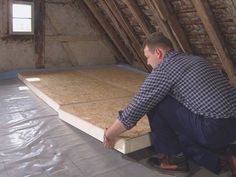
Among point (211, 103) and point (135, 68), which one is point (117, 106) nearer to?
point (211, 103)

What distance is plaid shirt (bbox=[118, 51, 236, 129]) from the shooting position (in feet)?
5.11

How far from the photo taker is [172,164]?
1763 millimetres

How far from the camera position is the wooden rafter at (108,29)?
14.2 feet

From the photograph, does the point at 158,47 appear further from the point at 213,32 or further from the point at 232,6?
the point at 213,32

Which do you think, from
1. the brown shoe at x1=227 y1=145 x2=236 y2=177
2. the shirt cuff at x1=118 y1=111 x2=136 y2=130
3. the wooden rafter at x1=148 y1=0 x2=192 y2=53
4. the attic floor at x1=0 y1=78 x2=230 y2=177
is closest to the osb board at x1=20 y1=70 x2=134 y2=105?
the attic floor at x1=0 y1=78 x2=230 y2=177

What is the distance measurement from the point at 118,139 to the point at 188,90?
60cm

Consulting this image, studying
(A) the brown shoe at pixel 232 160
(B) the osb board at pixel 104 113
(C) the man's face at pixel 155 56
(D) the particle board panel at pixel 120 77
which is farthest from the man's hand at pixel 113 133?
(D) the particle board panel at pixel 120 77

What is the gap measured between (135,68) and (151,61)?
10.1ft

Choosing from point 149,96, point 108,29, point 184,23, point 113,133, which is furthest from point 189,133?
point 108,29

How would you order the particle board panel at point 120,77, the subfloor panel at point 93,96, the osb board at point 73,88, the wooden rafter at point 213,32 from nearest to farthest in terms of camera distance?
the subfloor panel at point 93,96 → the wooden rafter at point 213,32 → the osb board at point 73,88 → the particle board panel at point 120,77

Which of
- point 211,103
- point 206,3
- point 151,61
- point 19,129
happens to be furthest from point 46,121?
point 206,3

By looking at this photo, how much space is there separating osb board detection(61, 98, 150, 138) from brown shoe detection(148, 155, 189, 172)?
0.84 feet

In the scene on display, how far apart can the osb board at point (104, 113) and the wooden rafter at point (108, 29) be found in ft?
6.23

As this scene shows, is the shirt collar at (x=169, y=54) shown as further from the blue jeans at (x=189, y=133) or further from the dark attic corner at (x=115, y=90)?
the blue jeans at (x=189, y=133)
